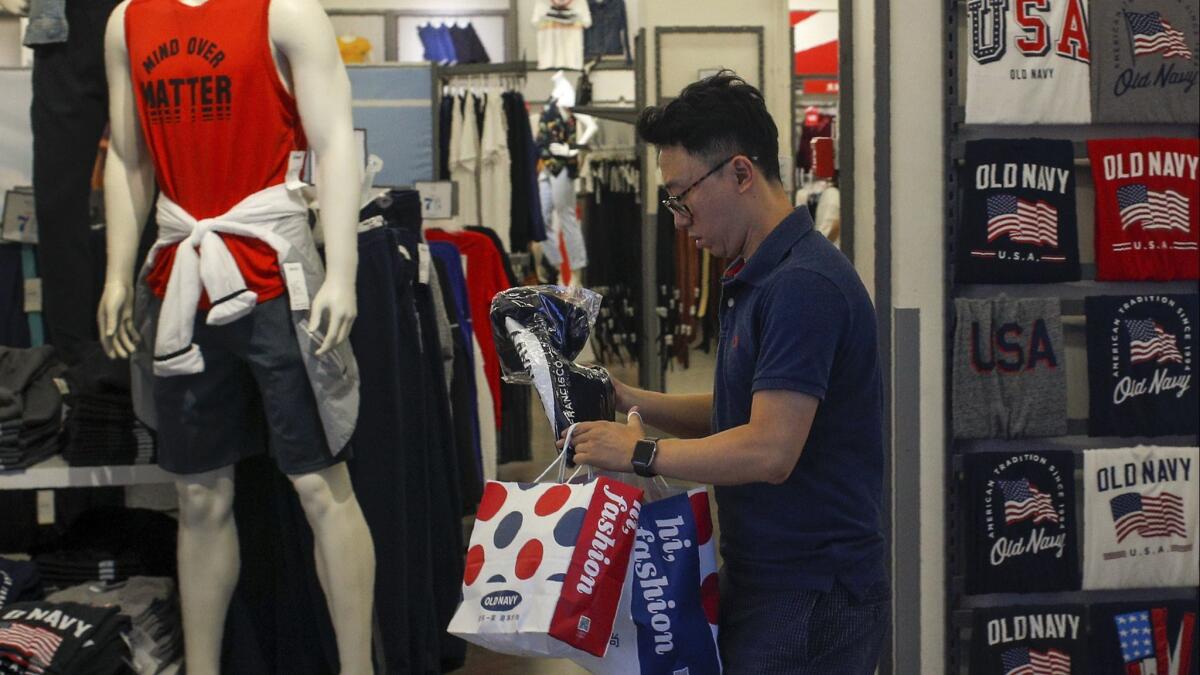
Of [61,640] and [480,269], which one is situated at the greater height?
[480,269]

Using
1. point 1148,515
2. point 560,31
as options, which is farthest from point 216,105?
point 560,31

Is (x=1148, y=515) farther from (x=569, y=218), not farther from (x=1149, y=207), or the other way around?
(x=569, y=218)

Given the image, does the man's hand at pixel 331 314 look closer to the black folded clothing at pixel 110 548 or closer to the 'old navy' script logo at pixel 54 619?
the 'old navy' script logo at pixel 54 619

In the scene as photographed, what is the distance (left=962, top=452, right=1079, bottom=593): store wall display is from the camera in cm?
314

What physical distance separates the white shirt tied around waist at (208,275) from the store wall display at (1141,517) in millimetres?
2023

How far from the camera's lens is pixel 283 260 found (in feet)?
9.07

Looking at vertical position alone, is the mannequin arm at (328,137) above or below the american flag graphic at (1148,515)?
above

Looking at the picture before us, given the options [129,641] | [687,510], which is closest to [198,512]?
[129,641]

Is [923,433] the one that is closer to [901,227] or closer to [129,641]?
[901,227]

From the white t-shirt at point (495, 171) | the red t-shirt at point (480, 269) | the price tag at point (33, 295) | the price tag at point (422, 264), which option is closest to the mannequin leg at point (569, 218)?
the white t-shirt at point (495, 171)

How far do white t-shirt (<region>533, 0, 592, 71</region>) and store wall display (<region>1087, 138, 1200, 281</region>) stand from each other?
6297 mm

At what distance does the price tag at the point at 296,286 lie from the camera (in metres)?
2.75

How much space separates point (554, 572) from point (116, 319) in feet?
5.18

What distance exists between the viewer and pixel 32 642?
280 cm
